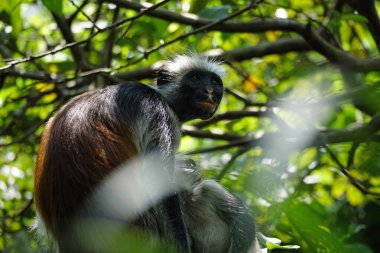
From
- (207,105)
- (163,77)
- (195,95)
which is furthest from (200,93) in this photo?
(163,77)

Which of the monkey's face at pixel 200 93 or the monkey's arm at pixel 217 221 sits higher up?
the monkey's face at pixel 200 93

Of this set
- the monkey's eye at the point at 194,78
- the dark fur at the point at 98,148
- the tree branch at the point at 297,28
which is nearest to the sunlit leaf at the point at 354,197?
the tree branch at the point at 297,28

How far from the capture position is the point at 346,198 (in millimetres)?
6133

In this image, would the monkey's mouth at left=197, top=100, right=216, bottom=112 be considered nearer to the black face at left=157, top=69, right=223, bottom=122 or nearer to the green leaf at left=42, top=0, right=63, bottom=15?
the black face at left=157, top=69, right=223, bottom=122

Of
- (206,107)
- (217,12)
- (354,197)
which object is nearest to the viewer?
(206,107)

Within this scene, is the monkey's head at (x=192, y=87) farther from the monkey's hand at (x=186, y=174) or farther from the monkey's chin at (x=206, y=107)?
the monkey's hand at (x=186, y=174)

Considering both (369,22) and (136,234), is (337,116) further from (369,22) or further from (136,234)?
(136,234)

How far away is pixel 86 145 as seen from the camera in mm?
3785

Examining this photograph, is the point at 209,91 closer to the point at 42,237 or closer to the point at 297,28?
the point at 297,28

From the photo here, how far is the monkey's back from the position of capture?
144 inches

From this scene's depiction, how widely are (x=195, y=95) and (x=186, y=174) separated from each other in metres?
0.73

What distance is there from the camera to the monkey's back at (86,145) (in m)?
3.65

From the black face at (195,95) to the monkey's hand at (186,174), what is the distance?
1.40 feet

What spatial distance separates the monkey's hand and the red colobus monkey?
16 centimetres
